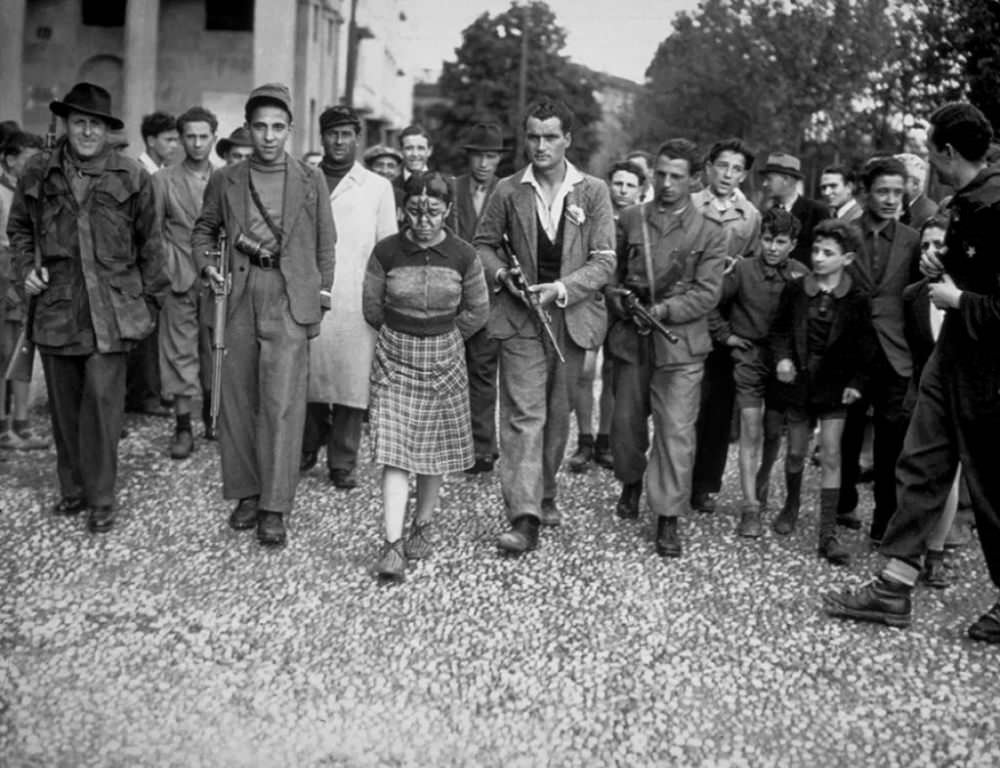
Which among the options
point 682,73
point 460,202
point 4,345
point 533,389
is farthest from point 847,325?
point 682,73

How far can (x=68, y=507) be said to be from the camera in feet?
22.1

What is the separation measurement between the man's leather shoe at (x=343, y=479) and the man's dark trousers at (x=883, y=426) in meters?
3.02

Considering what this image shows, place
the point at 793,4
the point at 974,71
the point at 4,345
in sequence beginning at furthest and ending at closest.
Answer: the point at 793,4
the point at 974,71
the point at 4,345

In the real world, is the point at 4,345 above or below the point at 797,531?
above

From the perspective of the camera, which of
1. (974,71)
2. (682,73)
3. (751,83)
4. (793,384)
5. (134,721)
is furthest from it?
(682,73)

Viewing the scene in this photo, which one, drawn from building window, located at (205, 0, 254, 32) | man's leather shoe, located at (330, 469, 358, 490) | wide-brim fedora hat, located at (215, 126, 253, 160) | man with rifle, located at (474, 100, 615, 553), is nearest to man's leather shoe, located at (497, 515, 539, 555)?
man with rifle, located at (474, 100, 615, 553)

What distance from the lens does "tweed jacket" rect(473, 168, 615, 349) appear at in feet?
21.1

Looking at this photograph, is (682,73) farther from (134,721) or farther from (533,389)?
(134,721)

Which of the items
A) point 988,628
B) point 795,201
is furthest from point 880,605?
point 795,201

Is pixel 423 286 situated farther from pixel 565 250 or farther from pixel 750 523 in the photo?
pixel 750 523

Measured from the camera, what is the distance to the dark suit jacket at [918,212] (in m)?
7.98

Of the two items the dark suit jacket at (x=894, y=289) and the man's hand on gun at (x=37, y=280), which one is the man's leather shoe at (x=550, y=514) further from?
the man's hand on gun at (x=37, y=280)

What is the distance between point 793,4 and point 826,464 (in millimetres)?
20994

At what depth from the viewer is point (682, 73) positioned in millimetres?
33594
